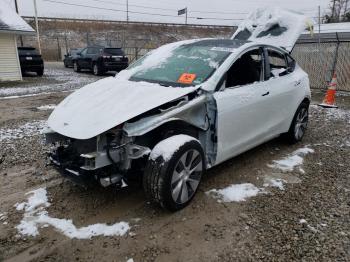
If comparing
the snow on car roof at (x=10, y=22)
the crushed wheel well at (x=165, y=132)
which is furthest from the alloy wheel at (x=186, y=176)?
the snow on car roof at (x=10, y=22)

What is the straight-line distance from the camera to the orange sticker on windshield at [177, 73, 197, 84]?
3834 mm

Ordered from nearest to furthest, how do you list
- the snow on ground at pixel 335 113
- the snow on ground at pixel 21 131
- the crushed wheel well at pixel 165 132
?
the crushed wheel well at pixel 165 132
the snow on ground at pixel 21 131
the snow on ground at pixel 335 113

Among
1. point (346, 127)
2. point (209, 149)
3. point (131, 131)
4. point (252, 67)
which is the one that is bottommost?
point (346, 127)

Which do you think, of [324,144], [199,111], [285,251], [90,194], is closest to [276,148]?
[324,144]

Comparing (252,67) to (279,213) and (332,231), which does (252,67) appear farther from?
(332,231)

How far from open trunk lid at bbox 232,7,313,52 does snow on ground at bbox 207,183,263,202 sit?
Answer: 3111 millimetres

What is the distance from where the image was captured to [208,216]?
3.37m

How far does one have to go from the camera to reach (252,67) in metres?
4.65

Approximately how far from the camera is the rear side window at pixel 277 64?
4.91 meters

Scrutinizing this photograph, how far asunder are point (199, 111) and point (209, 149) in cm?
47

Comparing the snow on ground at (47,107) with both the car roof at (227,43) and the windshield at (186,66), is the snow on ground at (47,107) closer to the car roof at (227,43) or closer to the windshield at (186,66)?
the windshield at (186,66)

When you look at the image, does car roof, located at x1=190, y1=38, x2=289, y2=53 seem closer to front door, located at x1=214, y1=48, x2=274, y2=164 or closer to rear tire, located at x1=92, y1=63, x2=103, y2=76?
front door, located at x1=214, y1=48, x2=274, y2=164

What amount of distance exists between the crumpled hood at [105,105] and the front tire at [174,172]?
0.44 meters

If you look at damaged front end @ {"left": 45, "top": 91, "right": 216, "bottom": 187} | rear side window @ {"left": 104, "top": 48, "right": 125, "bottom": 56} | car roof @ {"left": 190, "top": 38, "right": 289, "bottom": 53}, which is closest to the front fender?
damaged front end @ {"left": 45, "top": 91, "right": 216, "bottom": 187}
